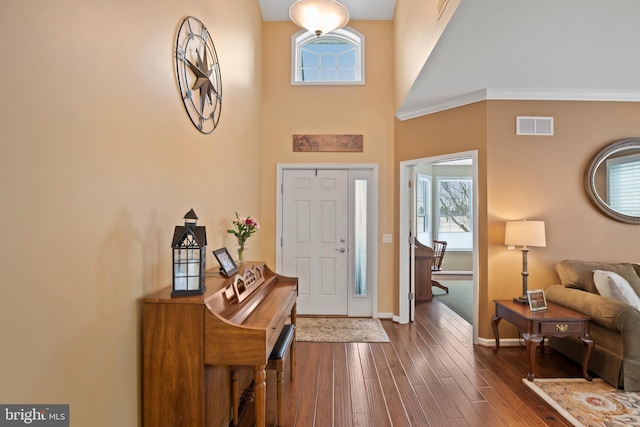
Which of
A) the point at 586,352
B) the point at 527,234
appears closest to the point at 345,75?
the point at 527,234

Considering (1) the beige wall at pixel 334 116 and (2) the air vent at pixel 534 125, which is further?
(1) the beige wall at pixel 334 116

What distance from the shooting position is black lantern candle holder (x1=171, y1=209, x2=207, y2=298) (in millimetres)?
1643

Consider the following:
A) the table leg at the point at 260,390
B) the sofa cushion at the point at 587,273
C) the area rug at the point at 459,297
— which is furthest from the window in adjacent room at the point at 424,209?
the table leg at the point at 260,390

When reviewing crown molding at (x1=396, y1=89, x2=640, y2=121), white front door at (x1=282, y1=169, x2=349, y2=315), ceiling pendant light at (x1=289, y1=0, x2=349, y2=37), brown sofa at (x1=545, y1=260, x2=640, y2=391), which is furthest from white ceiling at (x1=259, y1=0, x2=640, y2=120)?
brown sofa at (x1=545, y1=260, x2=640, y2=391)

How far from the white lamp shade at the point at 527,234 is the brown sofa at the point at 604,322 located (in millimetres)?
498

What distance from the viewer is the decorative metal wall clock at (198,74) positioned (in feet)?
6.64

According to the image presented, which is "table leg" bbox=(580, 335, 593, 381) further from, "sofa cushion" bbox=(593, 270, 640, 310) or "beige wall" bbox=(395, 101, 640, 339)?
"beige wall" bbox=(395, 101, 640, 339)

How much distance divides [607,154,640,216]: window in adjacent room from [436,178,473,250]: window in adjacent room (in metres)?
4.29

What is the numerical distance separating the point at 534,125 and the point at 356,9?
2832 mm

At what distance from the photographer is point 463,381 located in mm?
2830

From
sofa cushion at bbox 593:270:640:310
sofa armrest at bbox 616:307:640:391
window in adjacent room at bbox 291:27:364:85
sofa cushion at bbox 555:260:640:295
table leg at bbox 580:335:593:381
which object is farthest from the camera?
window in adjacent room at bbox 291:27:364:85

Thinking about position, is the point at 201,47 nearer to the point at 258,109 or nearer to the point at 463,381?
the point at 258,109

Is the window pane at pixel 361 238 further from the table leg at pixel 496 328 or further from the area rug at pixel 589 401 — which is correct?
the area rug at pixel 589 401

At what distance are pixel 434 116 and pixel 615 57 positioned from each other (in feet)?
5.64
